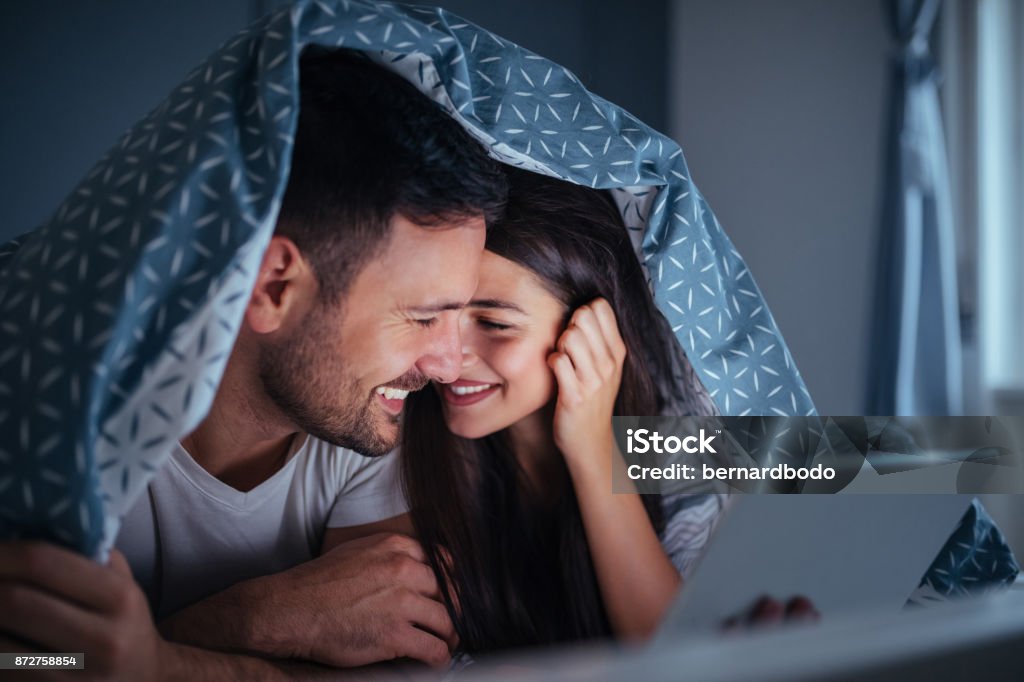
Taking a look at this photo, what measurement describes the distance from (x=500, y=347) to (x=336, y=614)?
354 mm

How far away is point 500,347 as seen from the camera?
98 centimetres

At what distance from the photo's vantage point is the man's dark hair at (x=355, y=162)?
760 millimetres

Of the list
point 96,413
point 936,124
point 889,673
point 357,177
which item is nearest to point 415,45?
point 357,177

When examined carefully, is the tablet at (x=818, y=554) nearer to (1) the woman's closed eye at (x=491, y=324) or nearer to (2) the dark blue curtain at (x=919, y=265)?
(1) the woman's closed eye at (x=491, y=324)

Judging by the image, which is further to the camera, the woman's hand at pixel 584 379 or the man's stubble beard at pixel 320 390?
the woman's hand at pixel 584 379

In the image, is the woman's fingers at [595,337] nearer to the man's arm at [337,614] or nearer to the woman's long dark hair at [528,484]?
the woman's long dark hair at [528,484]

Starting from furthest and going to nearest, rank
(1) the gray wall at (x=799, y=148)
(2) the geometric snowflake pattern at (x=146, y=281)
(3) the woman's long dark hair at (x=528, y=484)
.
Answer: (1) the gray wall at (x=799, y=148), (3) the woman's long dark hair at (x=528, y=484), (2) the geometric snowflake pattern at (x=146, y=281)

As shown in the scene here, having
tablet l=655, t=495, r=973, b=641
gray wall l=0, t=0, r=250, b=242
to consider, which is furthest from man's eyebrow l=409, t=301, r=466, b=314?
gray wall l=0, t=0, r=250, b=242

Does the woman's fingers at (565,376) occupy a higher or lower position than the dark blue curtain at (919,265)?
lower

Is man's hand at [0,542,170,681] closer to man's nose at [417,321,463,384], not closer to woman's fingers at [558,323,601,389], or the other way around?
man's nose at [417,321,463,384]

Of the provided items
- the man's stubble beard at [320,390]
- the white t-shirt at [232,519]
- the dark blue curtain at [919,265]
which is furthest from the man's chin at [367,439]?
the dark blue curtain at [919,265]

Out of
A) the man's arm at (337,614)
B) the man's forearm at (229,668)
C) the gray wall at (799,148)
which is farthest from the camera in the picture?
the gray wall at (799,148)

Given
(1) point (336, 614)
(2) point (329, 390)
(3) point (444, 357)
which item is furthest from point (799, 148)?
(1) point (336, 614)

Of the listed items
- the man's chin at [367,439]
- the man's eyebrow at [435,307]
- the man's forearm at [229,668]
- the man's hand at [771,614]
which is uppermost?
the man's eyebrow at [435,307]
